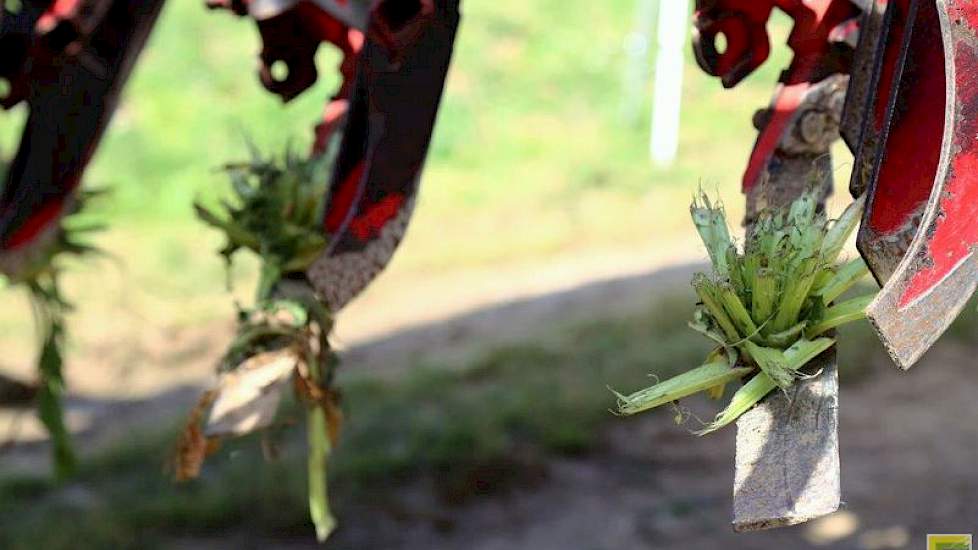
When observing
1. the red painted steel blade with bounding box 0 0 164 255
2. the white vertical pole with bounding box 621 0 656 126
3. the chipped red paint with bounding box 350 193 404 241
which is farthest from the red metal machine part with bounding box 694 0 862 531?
the white vertical pole with bounding box 621 0 656 126

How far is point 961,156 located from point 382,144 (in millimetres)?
1052

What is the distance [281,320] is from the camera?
8.00ft

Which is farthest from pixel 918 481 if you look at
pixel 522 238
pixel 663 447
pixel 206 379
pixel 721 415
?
pixel 522 238

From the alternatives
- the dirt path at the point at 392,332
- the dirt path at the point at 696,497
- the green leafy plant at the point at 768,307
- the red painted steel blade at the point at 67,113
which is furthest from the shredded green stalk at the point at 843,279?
the dirt path at the point at 392,332

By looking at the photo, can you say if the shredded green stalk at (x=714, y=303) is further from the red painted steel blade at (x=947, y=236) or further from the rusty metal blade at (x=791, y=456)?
the red painted steel blade at (x=947, y=236)

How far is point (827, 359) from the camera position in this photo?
158cm

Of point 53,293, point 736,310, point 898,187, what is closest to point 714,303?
point 736,310

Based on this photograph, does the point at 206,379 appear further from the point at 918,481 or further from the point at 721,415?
the point at 721,415

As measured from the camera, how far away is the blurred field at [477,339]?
14.0 feet

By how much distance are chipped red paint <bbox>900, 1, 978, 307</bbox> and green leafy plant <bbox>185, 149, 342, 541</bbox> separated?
118 cm

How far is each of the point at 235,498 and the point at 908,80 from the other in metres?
3.23

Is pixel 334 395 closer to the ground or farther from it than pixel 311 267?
closer to the ground

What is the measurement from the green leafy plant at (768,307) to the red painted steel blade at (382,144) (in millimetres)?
744

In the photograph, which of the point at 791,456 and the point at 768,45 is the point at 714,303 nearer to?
the point at 791,456
